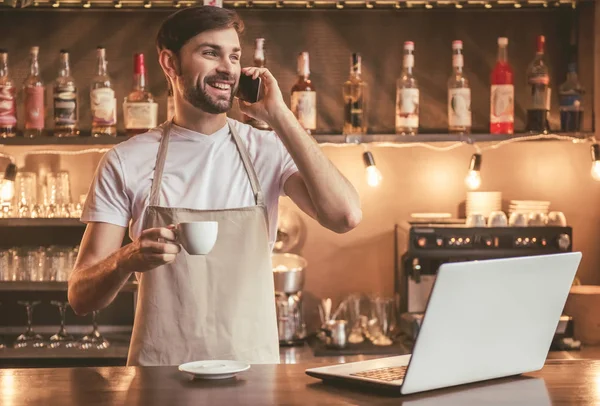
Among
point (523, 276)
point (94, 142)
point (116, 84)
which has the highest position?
point (116, 84)

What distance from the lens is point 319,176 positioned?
6.98ft

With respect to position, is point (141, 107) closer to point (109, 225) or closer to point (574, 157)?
point (109, 225)

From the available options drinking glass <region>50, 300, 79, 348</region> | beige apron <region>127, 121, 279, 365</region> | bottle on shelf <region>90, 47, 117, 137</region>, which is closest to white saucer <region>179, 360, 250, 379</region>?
beige apron <region>127, 121, 279, 365</region>

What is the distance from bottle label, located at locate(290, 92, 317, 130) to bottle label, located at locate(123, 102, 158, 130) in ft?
1.71

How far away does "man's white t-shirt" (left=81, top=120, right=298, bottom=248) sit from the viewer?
2244mm

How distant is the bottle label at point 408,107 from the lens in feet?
11.2

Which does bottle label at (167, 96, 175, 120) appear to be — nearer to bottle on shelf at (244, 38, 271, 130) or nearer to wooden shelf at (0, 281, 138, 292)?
bottle on shelf at (244, 38, 271, 130)

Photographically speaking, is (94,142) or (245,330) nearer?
(245,330)

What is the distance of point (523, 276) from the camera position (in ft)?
5.07

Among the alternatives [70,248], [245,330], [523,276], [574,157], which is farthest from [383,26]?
[523,276]

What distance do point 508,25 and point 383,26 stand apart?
497mm

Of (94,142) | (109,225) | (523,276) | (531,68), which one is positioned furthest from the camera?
(531,68)

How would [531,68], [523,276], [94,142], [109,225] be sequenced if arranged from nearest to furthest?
[523,276]
[109,225]
[94,142]
[531,68]

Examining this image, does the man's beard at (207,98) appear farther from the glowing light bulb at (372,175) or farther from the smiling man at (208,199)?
the glowing light bulb at (372,175)
